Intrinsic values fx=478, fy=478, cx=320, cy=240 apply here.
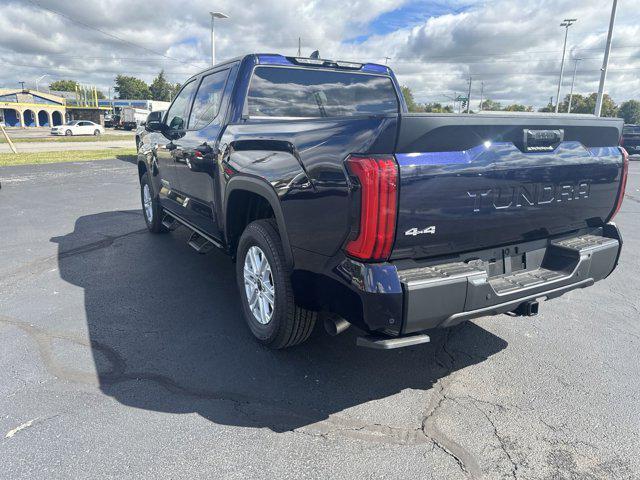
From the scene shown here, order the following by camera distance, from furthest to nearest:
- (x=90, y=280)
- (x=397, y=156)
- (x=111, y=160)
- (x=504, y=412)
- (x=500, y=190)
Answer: (x=111, y=160)
(x=90, y=280)
(x=504, y=412)
(x=500, y=190)
(x=397, y=156)

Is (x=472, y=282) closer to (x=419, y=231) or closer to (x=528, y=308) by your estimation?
(x=419, y=231)

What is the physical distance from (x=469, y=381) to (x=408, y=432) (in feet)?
2.36

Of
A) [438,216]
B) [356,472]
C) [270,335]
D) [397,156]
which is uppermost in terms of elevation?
[397,156]

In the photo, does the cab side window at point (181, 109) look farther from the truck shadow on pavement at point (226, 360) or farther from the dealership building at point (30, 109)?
the dealership building at point (30, 109)

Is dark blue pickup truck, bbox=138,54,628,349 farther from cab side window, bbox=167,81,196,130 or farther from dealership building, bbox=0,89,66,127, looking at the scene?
dealership building, bbox=0,89,66,127

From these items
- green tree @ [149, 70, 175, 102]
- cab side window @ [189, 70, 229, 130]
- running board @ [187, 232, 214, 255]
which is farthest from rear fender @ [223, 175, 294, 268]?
green tree @ [149, 70, 175, 102]

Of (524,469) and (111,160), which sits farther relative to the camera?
(111,160)

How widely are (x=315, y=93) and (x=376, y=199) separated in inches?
93.2

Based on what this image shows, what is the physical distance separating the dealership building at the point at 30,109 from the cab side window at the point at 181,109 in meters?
76.3

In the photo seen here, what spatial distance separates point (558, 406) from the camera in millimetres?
2805

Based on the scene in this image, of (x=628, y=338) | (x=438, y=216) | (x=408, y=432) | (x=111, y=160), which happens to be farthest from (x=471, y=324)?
(x=111, y=160)

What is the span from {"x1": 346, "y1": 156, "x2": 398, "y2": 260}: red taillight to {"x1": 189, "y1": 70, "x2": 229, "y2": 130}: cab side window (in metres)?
2.37

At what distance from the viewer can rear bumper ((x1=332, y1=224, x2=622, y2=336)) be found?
7.47ft

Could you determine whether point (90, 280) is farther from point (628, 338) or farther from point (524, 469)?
point (628, 338)
